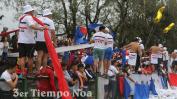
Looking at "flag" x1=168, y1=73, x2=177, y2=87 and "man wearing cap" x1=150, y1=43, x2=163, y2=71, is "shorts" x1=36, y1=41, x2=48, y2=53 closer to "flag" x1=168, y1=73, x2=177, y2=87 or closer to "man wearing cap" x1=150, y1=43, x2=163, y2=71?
"man wearing cap" x1=150, y1=43, x2=163, y2=71

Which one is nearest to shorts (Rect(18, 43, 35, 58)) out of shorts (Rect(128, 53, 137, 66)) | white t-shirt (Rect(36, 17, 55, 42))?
white t-shirt (Rect(36, 17, 55, 42))

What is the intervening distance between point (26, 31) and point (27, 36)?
6.3 inches

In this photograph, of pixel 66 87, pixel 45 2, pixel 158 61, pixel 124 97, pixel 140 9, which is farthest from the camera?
pixel 140 9

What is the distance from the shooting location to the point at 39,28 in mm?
11445

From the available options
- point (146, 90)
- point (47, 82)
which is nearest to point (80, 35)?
point (146, 90)

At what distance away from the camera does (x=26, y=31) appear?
38.4 feet

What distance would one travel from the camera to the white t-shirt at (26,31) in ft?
37.9

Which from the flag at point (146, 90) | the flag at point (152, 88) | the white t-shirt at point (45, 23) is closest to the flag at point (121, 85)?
the flag at point (146, 90)

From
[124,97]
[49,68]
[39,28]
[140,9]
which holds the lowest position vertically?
[124,97]

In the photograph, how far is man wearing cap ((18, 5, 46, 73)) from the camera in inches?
453

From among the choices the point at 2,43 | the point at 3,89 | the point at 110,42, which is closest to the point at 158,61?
the point at 110,42

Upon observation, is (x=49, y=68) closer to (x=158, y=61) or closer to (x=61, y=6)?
(x=158, y=61)

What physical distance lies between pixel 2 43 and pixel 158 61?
33.0 feet

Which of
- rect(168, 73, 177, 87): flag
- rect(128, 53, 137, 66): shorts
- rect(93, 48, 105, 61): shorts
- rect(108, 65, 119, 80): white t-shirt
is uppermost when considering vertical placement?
rect(93, 48, 105, 61): shorts
